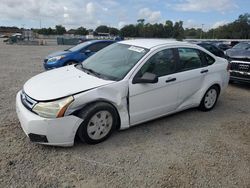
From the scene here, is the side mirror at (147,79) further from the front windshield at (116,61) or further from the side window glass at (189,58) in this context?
the side window glass at (189,58)

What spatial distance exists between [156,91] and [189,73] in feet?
3.08

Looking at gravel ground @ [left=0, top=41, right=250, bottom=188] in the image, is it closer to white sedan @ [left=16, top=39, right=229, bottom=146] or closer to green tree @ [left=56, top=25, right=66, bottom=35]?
white sedan @ [left=16, top=39, right=229, bottom=146]

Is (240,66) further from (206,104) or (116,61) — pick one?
(116,61)

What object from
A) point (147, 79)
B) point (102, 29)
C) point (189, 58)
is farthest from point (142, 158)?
point (102, 29)

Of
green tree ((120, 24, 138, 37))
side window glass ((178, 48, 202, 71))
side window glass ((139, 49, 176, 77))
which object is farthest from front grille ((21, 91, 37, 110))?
green tree ((120, 24, 138, 37))

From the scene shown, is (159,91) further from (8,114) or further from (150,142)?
(8,114)

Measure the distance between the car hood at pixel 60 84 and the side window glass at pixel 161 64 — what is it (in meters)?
0.77

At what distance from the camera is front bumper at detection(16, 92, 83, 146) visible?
3137mm

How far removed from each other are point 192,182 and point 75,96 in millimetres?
1829

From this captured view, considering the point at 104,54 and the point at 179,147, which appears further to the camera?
the point at 104,54

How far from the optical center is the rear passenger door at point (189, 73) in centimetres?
447

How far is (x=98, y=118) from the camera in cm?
350

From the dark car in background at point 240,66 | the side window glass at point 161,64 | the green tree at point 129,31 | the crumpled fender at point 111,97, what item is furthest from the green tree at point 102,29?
the crumpled fender at point 111,97

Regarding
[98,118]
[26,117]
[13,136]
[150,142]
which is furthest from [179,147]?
[13,136]
